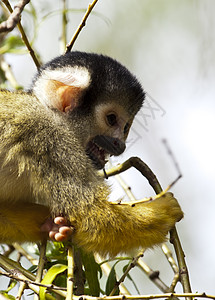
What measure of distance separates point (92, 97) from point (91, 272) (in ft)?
4.18

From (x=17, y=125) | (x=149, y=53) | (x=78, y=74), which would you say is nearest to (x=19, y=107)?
(x=17, y=125)

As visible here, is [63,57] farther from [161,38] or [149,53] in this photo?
[161,38]

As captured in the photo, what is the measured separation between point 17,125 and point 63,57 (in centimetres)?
68

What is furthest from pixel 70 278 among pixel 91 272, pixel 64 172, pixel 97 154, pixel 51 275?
pixel 97 154

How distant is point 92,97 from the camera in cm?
349

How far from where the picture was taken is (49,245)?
10.2 feet

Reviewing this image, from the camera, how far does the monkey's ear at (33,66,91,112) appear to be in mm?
3359

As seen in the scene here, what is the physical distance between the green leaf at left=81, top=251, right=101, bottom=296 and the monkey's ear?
1.04m

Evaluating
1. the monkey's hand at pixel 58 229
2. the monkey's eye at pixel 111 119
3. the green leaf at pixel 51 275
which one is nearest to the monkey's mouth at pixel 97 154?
the monkey's eye at pixel 111 119

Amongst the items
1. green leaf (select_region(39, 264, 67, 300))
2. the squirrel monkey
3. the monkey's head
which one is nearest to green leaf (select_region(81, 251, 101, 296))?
the squirrel monkey

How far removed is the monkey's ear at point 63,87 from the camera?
336 cm

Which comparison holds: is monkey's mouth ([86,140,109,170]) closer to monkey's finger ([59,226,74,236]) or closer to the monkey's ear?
the monkey's ear

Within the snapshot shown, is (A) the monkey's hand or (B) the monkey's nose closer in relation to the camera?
(A) the monkey's hand

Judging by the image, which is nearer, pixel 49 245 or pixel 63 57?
pixel 49 245
